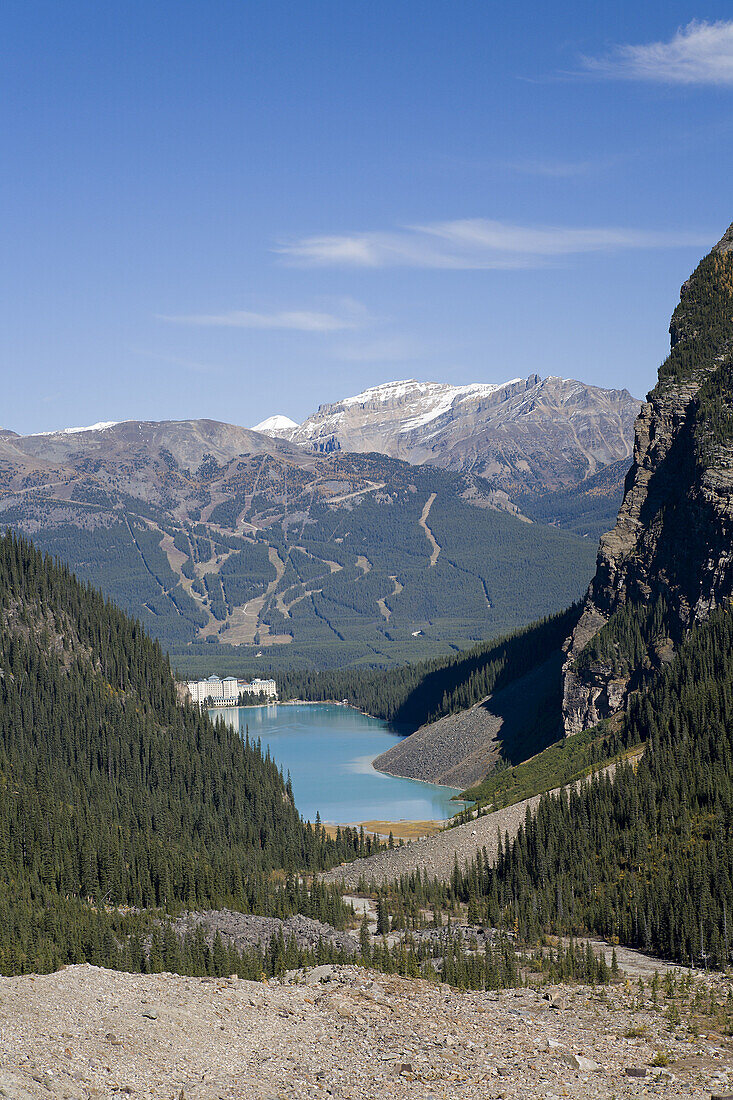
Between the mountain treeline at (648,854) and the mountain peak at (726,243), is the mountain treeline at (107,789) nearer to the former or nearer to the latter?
the mountain treeline at (648,854)

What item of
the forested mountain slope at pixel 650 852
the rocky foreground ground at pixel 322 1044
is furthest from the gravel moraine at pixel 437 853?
the rocky foreground ground at pixel 322 1044

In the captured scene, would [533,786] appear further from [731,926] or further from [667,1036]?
[667,1036]

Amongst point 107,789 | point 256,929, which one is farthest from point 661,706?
point 256,929

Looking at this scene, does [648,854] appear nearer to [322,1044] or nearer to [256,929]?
[256,929]

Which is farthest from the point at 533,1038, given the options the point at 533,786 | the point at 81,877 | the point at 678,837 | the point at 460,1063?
the point at 533,786

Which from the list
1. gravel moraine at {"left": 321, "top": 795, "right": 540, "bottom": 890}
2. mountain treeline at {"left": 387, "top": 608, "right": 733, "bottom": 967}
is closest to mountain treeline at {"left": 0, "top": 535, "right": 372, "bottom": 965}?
gravel moraine at {"left": 321, "top": 795, "right": 540, "bottom": 890}

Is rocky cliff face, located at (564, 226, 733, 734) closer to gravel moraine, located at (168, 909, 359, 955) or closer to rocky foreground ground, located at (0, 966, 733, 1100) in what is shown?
gravel moraine, located at (168, 909, 359, 955)
